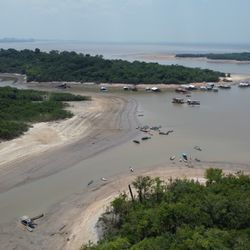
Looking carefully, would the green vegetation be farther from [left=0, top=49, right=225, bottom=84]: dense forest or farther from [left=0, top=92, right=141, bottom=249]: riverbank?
[left=0, top=49, right=225, bottom=84]: dense forest

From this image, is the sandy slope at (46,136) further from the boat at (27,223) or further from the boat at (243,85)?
the boat at (243,85)

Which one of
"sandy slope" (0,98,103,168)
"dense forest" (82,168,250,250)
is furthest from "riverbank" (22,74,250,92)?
"dense forest" (82,168,250,250)

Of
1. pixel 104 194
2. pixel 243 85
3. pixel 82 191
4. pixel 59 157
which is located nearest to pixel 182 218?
pixel 104 194

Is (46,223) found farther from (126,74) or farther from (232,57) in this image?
(232,57)

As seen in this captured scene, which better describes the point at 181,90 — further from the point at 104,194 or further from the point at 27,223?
the point at 27,223

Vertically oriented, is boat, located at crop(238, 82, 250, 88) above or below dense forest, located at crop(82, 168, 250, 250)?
below

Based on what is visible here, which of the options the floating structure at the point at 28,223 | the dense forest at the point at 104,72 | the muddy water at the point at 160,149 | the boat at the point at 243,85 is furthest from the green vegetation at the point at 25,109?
the boat at the point at 243,85
